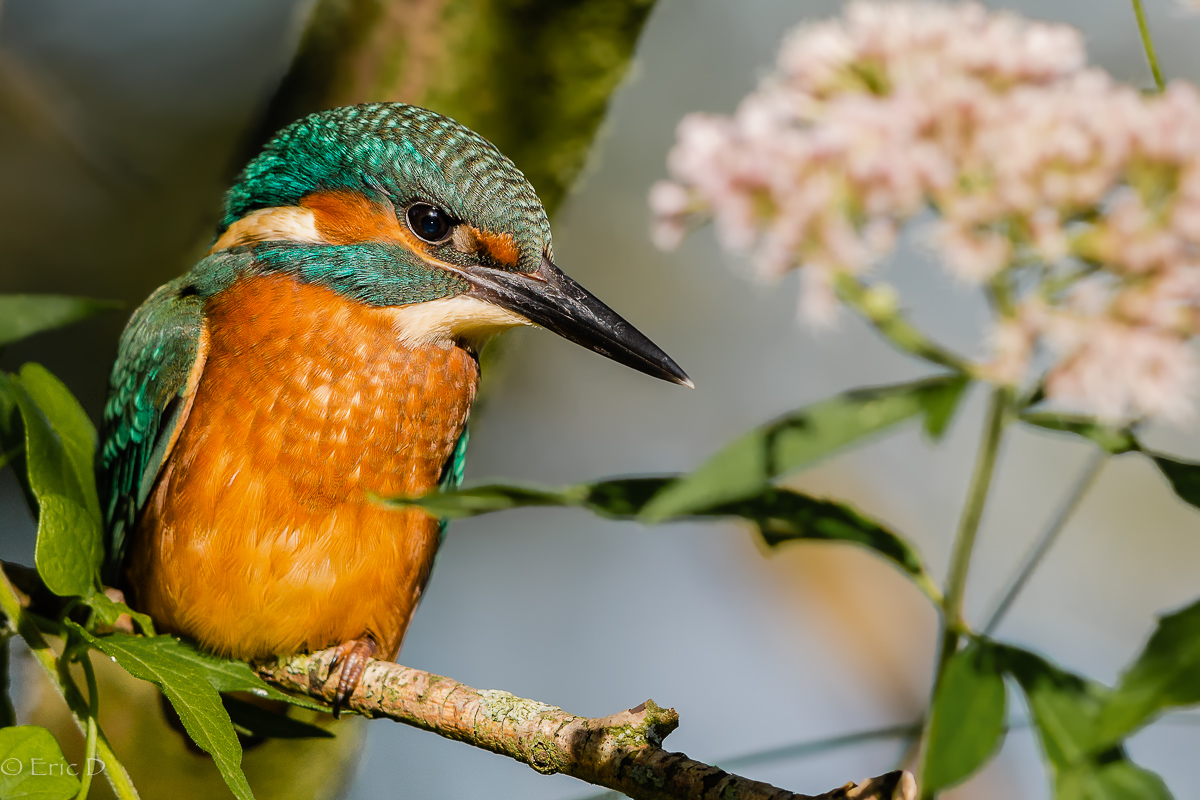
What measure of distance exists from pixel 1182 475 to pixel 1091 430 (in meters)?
0.09

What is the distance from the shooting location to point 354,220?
87.8 inches

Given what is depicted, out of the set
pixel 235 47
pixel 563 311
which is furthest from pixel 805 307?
pixel 235 47

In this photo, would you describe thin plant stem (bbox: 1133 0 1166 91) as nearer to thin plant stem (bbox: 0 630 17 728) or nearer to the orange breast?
the orange breast

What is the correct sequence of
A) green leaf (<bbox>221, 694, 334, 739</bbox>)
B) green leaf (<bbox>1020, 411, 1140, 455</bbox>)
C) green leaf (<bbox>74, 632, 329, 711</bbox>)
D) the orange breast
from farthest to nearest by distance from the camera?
1. the orange breast
2. green leaf (<bbox>221, 694, 334, 739</bbox>)
3. green leaf (<bbox>74, 632, 329, 711</bbox>)
4. green leaf (<bbox>1020, 411, 1140, 455</bbox>)

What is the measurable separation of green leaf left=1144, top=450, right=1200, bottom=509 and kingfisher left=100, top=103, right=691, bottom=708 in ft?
3.86

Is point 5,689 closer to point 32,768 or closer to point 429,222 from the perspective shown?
point 32,768

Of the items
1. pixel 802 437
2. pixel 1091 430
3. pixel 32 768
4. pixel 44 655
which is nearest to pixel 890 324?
pixel 802 437

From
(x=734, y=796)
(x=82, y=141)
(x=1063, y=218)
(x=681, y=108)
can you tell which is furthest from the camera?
(x=681, y=108)

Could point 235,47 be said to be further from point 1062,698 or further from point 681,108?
point 1062,698

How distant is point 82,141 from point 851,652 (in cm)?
350

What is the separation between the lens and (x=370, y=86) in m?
2.92

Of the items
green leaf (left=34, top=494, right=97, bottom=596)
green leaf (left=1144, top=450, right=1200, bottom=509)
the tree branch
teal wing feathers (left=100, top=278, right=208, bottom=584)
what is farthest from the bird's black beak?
green leaf (left=1144, top=450, right=1200, bottom=509)

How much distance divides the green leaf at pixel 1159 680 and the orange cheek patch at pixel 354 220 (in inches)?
66.4

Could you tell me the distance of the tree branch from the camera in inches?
49.6
